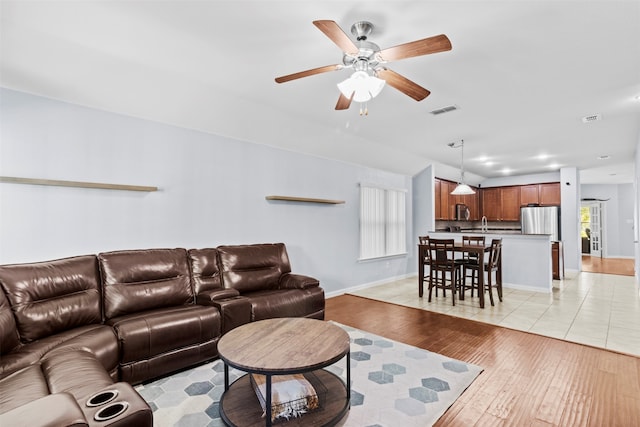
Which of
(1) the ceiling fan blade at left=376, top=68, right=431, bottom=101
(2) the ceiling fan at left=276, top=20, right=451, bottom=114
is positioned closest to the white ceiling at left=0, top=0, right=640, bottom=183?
(2) the ceiling fan at left=276, top=20, right=451, bottom=114

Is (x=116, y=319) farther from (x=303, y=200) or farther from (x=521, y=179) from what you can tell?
(x=521, y=179)

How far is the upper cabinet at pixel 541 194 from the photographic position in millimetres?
8148

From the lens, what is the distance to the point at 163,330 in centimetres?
251

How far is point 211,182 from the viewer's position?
394 centimetres

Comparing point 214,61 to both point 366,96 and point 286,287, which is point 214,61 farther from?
point 286,287

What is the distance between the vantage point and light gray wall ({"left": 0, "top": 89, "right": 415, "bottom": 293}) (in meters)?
2.74

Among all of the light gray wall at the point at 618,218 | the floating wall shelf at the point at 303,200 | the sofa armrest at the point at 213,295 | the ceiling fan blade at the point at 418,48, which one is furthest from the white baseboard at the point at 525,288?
the light gray wall at the point at 618,218

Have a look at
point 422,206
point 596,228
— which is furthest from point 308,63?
point 596,228

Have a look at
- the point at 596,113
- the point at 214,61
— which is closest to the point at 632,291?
the point at 596,113

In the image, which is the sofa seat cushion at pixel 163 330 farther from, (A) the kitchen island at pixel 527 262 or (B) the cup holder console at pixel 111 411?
(A) the kitchen island at pixel 527 262

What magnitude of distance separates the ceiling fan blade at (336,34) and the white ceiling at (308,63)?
0.31 metres

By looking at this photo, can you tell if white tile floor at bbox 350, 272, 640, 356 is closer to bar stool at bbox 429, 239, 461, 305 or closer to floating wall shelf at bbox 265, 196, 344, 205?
bar stool at bbox 429, 239, 461, 305

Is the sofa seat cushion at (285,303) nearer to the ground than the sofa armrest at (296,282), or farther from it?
nearer to the ground

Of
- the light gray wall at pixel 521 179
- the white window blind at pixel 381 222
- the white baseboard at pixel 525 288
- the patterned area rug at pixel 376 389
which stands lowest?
the patterned area rug at pixel 376 389
